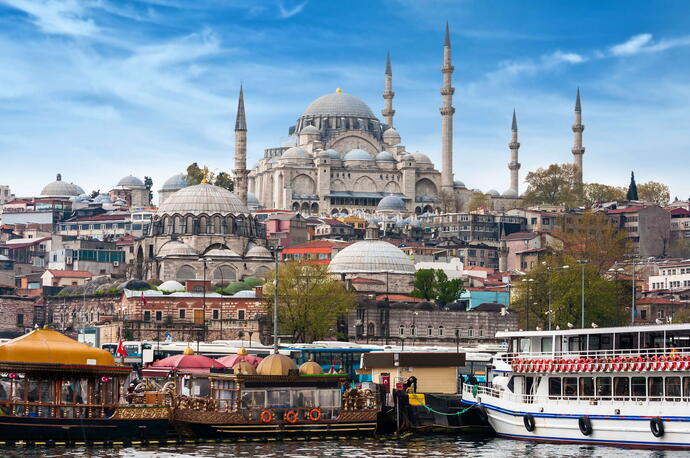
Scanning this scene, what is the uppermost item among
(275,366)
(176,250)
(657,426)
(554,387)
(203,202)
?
(203,202)

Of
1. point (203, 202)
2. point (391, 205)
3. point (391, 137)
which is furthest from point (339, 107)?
point (203, 202)

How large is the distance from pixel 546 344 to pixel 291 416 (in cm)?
806

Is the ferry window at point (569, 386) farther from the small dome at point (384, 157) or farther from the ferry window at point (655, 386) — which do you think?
the small dome at point (384, 157)

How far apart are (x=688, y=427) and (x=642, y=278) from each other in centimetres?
7796

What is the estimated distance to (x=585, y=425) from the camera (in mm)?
41812

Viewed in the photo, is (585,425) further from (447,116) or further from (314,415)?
(447,116)

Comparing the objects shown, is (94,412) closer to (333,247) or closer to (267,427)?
(267,427)

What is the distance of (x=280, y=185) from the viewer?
149 meters

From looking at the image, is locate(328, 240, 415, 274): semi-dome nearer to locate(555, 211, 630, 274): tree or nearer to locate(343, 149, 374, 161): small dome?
locate(555, 211, 630, 274): tree

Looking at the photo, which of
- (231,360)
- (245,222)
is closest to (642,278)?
(245,222)

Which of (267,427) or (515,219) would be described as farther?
(515,219)

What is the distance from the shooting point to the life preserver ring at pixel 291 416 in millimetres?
41625

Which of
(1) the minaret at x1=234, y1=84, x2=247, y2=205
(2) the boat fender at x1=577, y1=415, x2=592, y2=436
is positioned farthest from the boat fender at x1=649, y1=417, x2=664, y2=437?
(1) the minaret at x1=234, y1=84, x2=247, y2=205

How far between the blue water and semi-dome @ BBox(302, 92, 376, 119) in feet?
397
